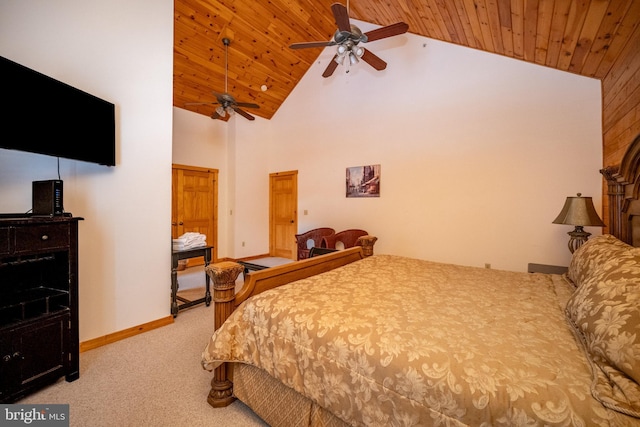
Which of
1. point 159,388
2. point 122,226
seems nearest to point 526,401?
point 159,388

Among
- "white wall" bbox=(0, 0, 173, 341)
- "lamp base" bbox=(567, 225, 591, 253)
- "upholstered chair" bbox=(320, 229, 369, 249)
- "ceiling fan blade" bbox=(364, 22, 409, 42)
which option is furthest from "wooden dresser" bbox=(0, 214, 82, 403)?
"lamp base" bbox=(567, 225, 591, 253)

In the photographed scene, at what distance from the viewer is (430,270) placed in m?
2.25

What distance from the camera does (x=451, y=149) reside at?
3957 mm

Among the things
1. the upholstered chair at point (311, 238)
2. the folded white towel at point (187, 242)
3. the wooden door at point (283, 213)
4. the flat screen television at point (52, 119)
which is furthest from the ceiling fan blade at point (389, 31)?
the wooden door at point (283, 213)

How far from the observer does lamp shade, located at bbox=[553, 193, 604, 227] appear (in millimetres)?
2570

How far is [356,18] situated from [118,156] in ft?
14.9

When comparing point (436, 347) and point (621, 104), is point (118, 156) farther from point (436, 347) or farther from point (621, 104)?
point (621, 104)

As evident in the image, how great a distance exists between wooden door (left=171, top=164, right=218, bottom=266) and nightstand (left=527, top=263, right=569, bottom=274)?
5.47 meters

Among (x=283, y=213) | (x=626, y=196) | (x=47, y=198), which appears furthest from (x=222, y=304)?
(x=283, y=213)

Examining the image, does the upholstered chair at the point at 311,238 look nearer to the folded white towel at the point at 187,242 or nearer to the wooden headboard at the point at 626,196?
the folded white towel at the point at 187,242

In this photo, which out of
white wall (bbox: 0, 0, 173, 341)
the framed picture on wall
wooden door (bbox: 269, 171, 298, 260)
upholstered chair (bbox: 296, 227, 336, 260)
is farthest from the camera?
wooden door (bbox: 269, 171, 298, 260)

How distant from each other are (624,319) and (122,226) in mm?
3210

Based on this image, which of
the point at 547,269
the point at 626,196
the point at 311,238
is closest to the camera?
the point at 626,196

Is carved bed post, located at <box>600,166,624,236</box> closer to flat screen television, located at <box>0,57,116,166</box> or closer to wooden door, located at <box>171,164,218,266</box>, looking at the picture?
flat screen television, located at <box>0,57,116,166</box>
